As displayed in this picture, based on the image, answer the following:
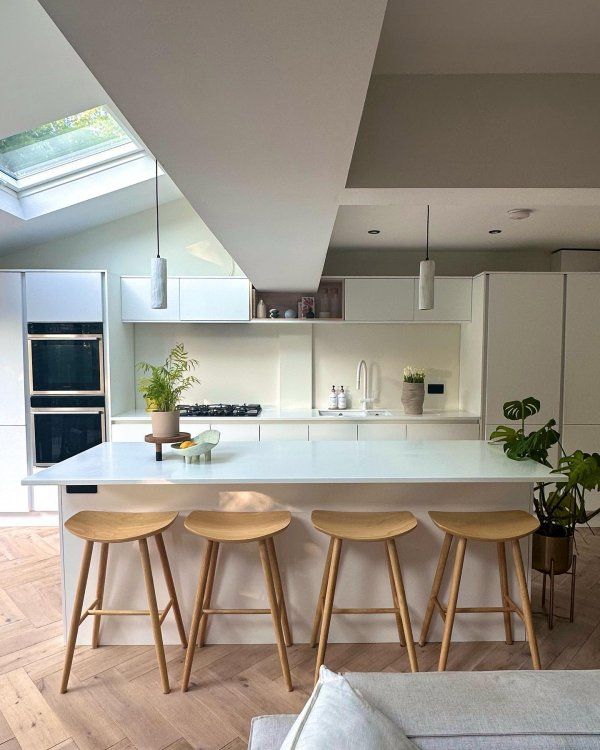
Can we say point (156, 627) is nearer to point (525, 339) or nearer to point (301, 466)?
point (301, 466)

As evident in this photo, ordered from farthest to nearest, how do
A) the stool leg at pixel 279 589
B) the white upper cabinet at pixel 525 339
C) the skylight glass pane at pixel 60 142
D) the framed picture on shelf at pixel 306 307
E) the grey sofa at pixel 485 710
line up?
the framed picture on shelf at pixel 306 307 → the white upper cabinet at pixel 525 339 → the skylight glass pane at pixel 60 142 → the stool leg at pixel 279 589 → the grey sofa at pixel 485 710

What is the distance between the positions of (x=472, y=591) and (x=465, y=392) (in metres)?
2.56

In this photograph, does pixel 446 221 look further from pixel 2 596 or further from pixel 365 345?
pixel 2 596

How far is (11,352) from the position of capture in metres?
4.11

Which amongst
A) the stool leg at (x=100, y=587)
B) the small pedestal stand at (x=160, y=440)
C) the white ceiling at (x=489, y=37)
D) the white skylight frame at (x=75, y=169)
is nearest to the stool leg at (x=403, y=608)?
the small pedestal stand at (x=160, y=440)

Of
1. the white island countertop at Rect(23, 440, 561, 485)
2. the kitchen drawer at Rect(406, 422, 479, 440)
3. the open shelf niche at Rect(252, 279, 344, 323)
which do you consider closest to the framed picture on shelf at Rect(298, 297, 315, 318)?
the open shelf niche at Rect(252, 279, 344, 323)

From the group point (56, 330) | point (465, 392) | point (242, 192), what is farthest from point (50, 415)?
point (465, 392)

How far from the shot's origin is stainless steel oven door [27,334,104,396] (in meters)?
4.11

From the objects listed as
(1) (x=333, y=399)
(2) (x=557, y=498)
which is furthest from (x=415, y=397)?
(2) (x=557, y=498)

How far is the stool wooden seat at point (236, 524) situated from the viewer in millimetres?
2090

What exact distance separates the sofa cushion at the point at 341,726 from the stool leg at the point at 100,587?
1.70 m

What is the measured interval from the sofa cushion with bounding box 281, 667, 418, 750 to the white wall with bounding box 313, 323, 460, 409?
400 centimetres

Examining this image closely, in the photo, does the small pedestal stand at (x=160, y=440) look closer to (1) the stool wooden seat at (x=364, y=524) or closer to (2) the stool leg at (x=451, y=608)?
(1) the stool wooden seat at (x=364, y=524)

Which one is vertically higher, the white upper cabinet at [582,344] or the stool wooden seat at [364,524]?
the white upper cabinet at [582,344]
